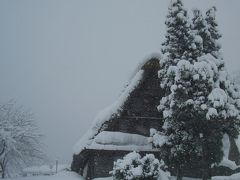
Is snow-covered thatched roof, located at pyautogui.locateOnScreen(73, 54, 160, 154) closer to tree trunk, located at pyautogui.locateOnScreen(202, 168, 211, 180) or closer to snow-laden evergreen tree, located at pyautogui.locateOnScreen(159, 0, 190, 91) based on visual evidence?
snow-laden evergreen tree, located at pyautogui.locateOnScreen(159, 0, 190, 91)

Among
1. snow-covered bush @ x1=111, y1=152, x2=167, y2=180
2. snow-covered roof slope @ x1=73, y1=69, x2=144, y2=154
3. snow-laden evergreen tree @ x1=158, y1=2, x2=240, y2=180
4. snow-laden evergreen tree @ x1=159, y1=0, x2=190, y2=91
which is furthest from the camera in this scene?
snow-covered roof slope @ x1=73, y1=69, x2=144, y2=154

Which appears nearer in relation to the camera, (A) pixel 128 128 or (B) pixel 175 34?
(B) pixel 175 34

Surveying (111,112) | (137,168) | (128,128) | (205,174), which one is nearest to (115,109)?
(111,112)

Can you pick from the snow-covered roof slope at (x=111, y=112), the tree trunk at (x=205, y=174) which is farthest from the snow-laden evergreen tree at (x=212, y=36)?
the tree trunk at (x=205, y=174)

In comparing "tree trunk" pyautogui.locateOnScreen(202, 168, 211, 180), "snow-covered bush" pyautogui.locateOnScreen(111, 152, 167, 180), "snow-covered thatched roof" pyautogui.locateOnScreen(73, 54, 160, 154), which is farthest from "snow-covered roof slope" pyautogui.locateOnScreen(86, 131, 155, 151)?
"snow-covered bush" pyautogui.locateOnScreen(111, 152, 167, 180)

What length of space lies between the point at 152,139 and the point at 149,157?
3.02 meters

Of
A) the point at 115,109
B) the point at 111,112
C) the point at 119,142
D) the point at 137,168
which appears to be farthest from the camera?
the point at 119,142

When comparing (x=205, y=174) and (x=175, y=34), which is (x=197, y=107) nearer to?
(x=205, y=174)

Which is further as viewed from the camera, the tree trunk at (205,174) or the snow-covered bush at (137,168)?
the tree trunk at (205,174)

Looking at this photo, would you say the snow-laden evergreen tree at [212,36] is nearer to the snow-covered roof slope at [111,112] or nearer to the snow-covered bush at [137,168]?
the snow-covered roof slope at [111,112]

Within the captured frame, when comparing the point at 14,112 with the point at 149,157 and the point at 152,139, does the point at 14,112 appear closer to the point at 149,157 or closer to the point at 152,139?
the point at 152,139

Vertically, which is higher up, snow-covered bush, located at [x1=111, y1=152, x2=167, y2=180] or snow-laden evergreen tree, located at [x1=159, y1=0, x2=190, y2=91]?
snow-laden evergreen tree, located at [x1=159, y1=0, x2=190, y2=91]

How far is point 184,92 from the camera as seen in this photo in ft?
55.2

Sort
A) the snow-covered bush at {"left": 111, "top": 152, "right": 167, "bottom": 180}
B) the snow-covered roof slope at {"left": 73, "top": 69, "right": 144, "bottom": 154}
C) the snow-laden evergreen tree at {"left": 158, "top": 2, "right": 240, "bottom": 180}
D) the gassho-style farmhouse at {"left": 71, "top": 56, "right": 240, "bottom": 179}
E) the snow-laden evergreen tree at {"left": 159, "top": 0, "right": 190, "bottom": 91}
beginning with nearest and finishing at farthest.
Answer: the snow-covered bush at {"left": 111, "top": 152, "right": 167, "bottom": 180}, the snow-laden evergreen tree at {"left": 158, "top": 2, "right": 240, "bottom": 180}, the snow-laden evergreen tree at {"left": 159, "top": 0, "right": 190, "bottom": 91}, the snow-covered roof slope at {"left": 73, "top": 69, "right": 144, "bottom": 154}, the gassho-style farmhouse at {"left": 71, "top": 56, "right": 240, "bottom": 179}
